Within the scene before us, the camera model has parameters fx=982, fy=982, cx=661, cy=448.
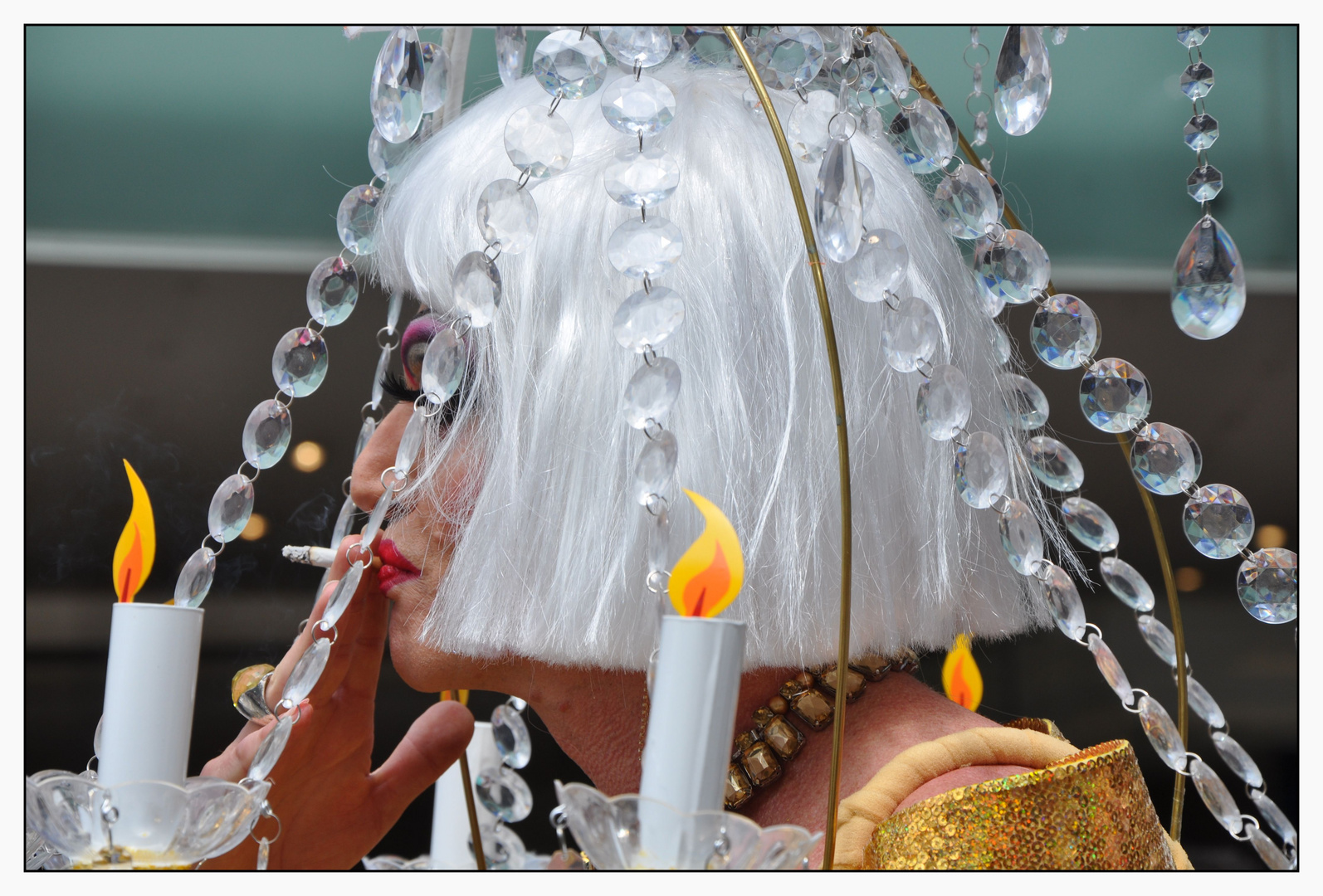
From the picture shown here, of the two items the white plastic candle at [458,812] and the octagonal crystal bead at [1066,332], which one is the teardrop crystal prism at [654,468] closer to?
the octagonal crystal bead at [1066,332]

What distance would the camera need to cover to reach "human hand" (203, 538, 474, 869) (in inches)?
34.9

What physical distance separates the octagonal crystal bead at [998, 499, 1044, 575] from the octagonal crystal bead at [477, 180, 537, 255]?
13.3 inches

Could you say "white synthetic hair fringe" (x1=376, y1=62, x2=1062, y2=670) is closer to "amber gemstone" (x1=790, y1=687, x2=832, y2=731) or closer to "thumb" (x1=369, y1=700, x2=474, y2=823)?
"amber gemstone" (x1=790, y1=687, x2=832, y2=731)

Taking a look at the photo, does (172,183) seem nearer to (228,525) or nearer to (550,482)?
(228,525)

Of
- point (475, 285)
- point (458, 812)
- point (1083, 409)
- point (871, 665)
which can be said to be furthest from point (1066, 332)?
point (458, 812)

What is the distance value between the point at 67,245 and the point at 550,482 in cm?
87

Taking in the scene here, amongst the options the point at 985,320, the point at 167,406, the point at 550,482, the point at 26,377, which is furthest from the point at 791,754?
the point at 26,377

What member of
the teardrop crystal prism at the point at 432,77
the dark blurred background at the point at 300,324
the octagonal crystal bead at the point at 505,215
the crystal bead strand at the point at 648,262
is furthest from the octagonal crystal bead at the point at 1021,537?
the dark blurred background at the point at 300,324

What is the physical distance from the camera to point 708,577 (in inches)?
17.7

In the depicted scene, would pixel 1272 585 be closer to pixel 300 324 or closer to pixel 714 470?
pixel 714 470

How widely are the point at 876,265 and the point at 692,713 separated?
0.90 ft

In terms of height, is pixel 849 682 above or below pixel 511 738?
above

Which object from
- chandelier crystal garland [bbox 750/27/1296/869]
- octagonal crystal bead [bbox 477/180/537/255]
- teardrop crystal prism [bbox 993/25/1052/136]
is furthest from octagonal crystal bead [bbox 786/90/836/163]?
octagonal crystal bead [bbox 477/180/537/255]

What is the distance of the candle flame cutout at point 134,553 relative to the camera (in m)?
Answer: 0.61
